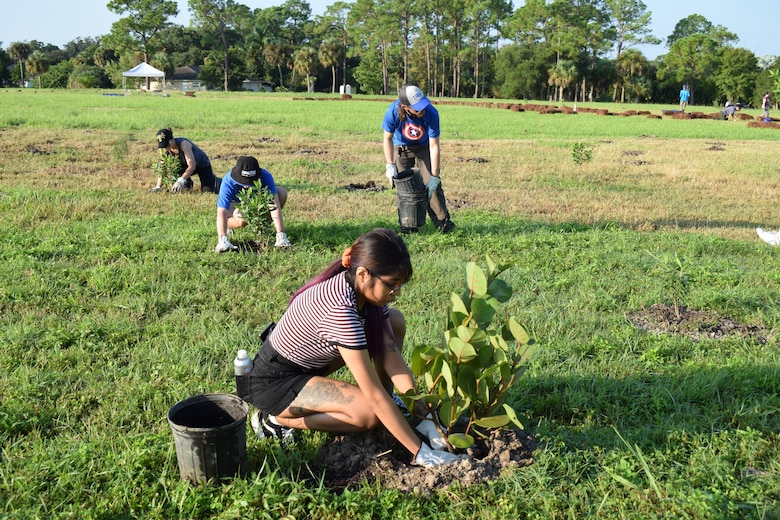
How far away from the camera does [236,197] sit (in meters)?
6.38

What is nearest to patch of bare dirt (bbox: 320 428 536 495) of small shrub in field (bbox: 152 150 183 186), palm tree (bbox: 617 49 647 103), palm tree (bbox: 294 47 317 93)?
small shrub in field (bbox: 152 150 183 186)

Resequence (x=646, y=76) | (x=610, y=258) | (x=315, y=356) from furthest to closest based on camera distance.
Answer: (x=646, y=76) → (x=610, y=258) → (x=315, y=356)

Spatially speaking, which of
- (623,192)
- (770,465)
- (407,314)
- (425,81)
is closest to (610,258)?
(407,314)

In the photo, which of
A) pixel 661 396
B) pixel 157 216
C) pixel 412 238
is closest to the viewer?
pixel 661 396

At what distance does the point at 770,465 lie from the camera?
2.94m

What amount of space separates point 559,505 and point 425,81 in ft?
247

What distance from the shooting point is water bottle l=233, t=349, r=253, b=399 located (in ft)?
9.96

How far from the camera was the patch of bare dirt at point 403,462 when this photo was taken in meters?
2.76

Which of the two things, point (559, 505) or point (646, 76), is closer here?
point (559, 505)

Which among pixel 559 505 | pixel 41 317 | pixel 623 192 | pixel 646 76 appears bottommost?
pixel 559 505

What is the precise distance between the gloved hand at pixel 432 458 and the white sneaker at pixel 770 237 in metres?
5.68

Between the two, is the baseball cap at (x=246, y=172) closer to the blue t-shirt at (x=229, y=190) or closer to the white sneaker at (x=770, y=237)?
the blue t-shirt at (x=229, y=190)

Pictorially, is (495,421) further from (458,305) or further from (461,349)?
(458,305)

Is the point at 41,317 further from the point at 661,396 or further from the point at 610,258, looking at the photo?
the point at 610,258
